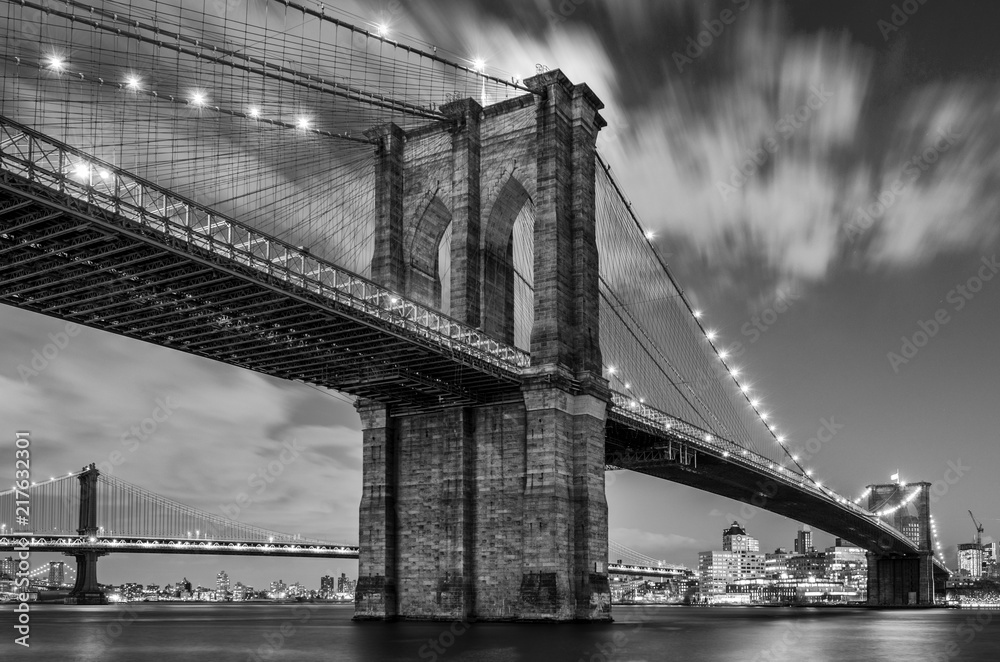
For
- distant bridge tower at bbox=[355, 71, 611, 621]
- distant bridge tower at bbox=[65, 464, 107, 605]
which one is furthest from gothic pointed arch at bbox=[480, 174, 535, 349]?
distant bridge tower at bbox=[65, 464, 107, 605]

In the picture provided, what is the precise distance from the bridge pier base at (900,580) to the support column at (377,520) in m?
109

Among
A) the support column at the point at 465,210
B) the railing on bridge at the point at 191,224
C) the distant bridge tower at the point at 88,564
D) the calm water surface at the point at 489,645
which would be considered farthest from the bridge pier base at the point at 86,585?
the railing on bridge at the point at 191,224

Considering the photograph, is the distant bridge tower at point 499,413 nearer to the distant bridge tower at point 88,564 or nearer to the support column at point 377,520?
the support column at point 377,520

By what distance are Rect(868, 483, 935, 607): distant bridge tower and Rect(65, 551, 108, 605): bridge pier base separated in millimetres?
108571

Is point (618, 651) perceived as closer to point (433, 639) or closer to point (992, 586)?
point (433, 639)

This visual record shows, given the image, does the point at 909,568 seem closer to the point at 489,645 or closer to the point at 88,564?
the point at 88,564

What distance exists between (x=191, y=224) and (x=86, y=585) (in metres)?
126

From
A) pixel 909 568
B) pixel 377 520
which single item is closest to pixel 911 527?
pixel 909 568

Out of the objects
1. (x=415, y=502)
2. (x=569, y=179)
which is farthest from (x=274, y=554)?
(x=569, y=179)

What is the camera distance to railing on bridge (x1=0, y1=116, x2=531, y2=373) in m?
28.4

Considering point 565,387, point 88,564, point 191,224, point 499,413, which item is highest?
point 191,224

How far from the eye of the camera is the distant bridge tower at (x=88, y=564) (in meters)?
130

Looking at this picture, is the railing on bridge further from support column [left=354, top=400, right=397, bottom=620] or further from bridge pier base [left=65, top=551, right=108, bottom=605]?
bridge pier base [left=65, top=551, right=108, bottom=605]

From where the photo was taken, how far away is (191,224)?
111ft
